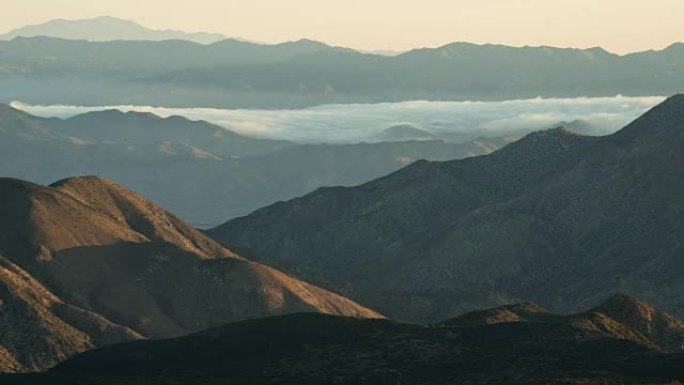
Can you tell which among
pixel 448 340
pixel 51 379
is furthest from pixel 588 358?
pixel 51 379

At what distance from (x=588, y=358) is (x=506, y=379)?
15833 mm

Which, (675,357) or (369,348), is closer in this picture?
(675,357)

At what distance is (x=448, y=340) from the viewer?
643 ft

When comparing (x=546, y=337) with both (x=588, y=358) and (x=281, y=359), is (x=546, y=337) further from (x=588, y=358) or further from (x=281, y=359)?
(x=281, y=359)

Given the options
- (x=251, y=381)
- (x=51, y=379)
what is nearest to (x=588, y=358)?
(x=251, y=381)

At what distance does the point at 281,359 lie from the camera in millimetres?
196625

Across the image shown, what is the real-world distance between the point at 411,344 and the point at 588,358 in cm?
2676

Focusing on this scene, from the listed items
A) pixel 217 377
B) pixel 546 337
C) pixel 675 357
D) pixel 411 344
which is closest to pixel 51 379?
pixel 217 377

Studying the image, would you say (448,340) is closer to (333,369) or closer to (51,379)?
(333,369)

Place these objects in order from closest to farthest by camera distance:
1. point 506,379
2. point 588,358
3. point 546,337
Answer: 1. point 506,379
2. point 588,358
3. point 546,337

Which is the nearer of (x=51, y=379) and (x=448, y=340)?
(x=51, y=379)

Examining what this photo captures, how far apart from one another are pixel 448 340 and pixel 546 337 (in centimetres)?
1358

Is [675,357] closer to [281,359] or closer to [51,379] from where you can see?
[281,359]

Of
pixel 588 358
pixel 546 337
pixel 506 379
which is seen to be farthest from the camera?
pixel 546 337
